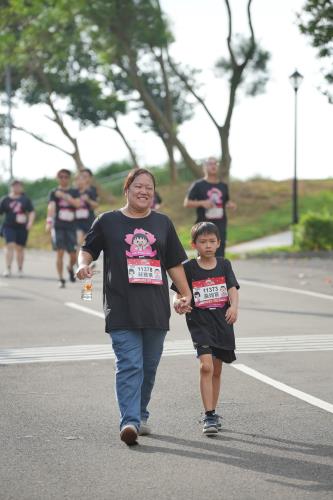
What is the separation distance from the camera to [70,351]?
1061 centimetres

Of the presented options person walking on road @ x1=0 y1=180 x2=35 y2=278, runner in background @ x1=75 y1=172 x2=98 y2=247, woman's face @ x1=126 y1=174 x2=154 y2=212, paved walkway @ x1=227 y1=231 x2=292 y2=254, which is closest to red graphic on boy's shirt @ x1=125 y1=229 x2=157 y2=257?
woman's face @ x1=126 y1=174 x2=154 y2=212

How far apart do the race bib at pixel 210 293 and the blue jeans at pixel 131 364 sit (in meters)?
0.44

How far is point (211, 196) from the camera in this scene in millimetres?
15578

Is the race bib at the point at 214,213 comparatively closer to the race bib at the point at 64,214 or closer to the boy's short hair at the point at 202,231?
the race bib at the point at 64,214

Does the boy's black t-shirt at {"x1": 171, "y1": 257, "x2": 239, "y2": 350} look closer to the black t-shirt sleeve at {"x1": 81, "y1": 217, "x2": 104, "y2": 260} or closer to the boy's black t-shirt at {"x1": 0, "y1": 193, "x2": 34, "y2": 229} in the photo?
the black t-shirt sleeve at {"x1": 81, "y1": 217, "x2": 104, "y2": 260}

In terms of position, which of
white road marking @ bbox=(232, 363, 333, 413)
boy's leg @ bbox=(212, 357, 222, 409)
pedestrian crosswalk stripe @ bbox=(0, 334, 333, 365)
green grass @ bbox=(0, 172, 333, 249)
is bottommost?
white road marking @ bbox=(232, 363, 333, 413)

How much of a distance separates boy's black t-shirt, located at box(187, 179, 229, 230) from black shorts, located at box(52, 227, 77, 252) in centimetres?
317

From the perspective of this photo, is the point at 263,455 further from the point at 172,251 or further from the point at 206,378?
the point at 172,251

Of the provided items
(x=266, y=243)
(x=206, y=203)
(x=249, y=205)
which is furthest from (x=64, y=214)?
(x=249, y=205)

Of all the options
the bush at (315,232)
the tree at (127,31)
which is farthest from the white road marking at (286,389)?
the tree at (127,31)

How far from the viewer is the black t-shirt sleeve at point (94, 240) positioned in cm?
682

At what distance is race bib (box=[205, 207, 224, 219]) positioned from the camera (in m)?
15.7

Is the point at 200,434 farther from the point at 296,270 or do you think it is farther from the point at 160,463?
the point at 296,270

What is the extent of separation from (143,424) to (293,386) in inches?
78.0
